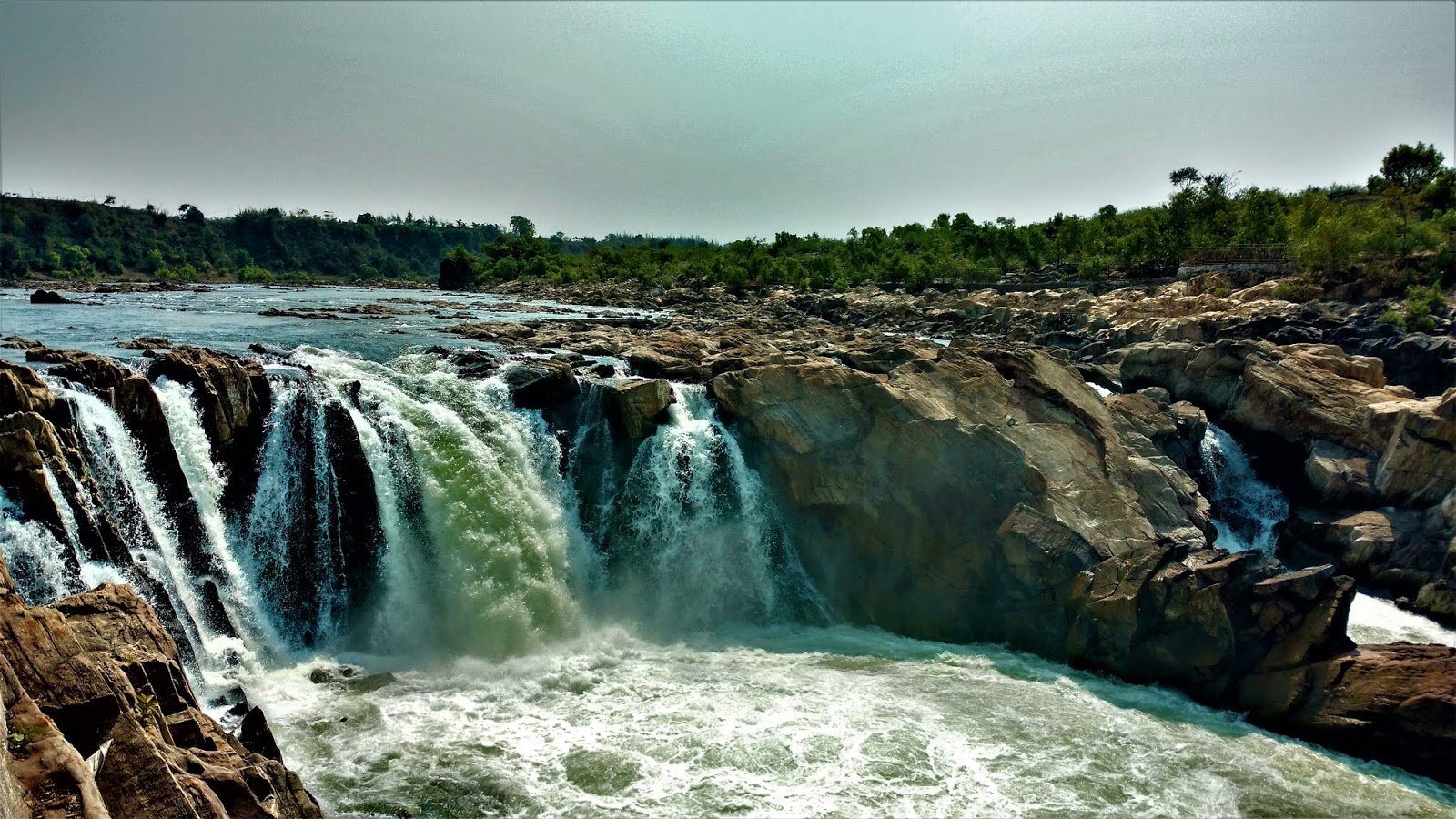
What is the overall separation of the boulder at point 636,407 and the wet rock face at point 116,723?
12.0 metres

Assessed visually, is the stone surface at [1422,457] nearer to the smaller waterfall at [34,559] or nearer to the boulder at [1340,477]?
the boulder at [1340,477]

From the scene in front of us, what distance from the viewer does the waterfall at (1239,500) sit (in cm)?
2380

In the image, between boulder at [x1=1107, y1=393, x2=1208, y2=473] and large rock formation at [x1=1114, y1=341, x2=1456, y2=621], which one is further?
boulder at [x1=1107, y1=393, x2=1208, y2=473]

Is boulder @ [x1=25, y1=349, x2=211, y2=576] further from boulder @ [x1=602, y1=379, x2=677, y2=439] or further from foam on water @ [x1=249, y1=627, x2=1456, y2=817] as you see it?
boulder @ [x1=602, y1=379, x2=677, y2=439]

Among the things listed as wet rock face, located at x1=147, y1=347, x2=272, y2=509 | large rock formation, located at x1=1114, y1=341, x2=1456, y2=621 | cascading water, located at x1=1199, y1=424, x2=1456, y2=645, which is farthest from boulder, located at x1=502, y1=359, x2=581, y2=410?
large rock formation, located at x1=1114, y1=341, x2=1456, y2=621

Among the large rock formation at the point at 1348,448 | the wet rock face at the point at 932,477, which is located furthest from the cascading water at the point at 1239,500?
the wet rock face at the point at 932,477

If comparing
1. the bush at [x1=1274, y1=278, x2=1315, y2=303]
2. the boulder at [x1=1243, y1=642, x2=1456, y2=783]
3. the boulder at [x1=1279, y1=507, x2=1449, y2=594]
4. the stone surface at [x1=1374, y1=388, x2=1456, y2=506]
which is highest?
the bush at [x1=1274, y1=278, x2=1315, y2=303]

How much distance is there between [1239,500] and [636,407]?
1900cm

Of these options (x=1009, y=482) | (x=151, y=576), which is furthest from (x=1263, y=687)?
(x=151, y=576)

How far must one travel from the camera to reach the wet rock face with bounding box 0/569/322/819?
652 centimetres

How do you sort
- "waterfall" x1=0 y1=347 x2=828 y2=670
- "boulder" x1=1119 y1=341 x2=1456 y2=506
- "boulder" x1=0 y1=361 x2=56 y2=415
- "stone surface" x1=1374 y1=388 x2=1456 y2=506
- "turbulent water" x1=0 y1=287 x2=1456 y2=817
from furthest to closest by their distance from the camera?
"boulder" x1=1119 y1=341 x2=1456 y2=506
"stone surface" x1=1374 y1=388 x2=1456 y2=506
"waterfall" x1=0 y1=347 x2=828 y2=670
"boulder" x1=0 y1=361 x2=56 y2=415
"turbulent water" x1=0 y1=287 x2=1456 y2=817

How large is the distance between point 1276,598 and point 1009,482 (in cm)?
577

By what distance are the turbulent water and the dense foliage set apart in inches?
1604

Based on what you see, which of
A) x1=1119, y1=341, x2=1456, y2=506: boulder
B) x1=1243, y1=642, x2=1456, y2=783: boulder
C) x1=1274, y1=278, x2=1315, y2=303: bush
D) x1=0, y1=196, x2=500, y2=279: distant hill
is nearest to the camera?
x1=1243, y1=642, x2=1456, y2=783: boulder
